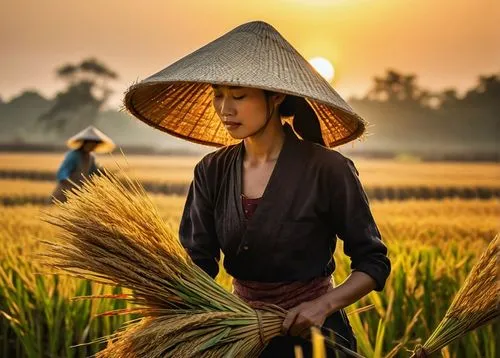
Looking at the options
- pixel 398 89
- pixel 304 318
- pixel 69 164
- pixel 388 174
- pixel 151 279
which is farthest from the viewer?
pixel 398 89

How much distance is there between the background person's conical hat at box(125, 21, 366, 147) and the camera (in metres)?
2.09

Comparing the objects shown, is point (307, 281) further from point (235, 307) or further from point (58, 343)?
point (58, 343)

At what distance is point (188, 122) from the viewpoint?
2.63 metres

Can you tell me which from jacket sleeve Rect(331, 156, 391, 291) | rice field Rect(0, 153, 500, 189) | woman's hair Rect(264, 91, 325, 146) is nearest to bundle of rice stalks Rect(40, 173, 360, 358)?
jacket sleeve Rect(331, 156, 391, 291)

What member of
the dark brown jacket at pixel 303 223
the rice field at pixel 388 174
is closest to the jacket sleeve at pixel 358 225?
the dark brown jacket at pixel 303 223

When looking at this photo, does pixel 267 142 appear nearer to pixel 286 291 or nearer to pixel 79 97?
pixel 286 291

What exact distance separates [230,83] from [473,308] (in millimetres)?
803

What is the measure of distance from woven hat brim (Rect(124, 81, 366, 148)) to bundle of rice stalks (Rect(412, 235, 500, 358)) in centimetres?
52

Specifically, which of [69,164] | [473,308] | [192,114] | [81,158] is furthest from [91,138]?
[473,308]

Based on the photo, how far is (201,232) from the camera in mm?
2244

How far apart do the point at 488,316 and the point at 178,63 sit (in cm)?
101

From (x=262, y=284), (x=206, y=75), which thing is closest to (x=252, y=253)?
(x=262, y=284)

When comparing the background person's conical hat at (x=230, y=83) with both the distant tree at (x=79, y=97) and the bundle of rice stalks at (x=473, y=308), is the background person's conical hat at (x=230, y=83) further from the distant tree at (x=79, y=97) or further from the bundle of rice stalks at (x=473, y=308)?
the distant tree at (x=79, y=97)

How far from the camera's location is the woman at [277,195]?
2066 millimetres
